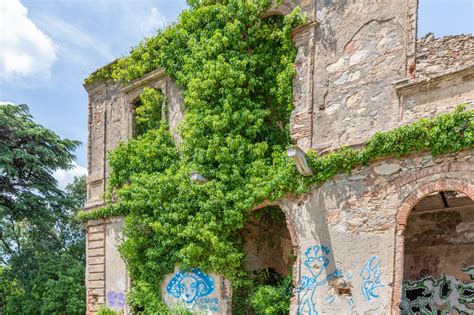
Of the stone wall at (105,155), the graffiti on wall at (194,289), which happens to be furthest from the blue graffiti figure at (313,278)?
the stone wall at (105,155)

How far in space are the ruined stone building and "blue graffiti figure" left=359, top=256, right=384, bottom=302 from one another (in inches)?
0.6

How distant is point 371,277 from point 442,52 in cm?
585

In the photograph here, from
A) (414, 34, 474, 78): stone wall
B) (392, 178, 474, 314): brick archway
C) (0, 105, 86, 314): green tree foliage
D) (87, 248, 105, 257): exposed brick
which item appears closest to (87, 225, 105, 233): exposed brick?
(87, 248, 105, 257): exposed brick

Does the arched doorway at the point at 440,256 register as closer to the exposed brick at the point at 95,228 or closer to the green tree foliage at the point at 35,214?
the exposed brick at the point at 95,228

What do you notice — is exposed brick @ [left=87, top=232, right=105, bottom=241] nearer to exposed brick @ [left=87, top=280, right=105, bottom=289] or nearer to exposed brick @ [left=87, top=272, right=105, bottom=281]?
exposed brick @ [left=87, top=272, right=105, bottom=281]

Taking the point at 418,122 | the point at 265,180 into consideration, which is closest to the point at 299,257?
the point at 265,180

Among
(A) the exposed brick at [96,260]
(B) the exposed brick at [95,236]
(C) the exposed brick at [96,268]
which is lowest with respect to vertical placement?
(C) the exposed brick at [96,268]

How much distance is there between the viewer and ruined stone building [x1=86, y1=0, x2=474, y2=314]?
6.17 metres

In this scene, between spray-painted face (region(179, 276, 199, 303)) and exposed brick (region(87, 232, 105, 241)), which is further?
Result: exposed brick (region(87, 232, 105, 241))

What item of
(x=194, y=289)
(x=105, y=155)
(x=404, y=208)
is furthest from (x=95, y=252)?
(x=404, y=208)

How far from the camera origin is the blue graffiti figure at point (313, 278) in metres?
6.80

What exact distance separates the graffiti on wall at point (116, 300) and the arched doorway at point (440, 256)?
20.8 feet

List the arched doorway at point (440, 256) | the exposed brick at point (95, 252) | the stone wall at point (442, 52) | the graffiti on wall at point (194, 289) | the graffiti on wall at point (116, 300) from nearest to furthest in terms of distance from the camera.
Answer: the graffiti on wall at point (194, 289) < the arched doorway at point (440, 256) < the stone wall at point (442, 52) < the graffiti on wall at point (116, 300) < the exposed brick at point (95, 252)

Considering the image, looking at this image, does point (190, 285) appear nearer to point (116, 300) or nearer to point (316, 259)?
point (116, 300)
